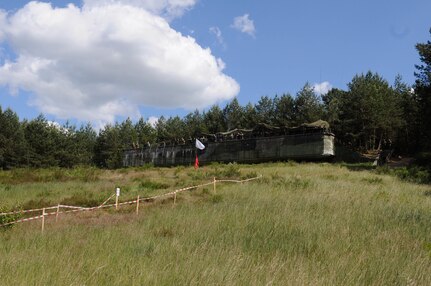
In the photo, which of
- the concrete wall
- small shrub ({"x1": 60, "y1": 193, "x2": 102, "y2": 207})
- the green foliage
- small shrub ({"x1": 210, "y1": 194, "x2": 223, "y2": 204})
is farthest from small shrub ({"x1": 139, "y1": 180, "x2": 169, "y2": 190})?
the concrete wall

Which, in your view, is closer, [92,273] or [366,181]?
[92,273]

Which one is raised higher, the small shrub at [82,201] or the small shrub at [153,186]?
the small shrub at [153,186]

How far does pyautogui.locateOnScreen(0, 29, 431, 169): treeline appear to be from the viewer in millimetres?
54625

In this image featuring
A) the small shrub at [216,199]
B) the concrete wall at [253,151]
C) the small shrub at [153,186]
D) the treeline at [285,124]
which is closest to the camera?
the small shrub at [216,199]

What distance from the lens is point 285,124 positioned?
64.5 metres

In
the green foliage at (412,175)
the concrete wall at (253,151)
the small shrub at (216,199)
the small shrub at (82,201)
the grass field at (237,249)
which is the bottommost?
the small shrub at (82,201)

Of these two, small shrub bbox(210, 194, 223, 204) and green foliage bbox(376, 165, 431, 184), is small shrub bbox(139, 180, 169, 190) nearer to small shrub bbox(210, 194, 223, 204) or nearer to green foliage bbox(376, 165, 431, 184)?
small shrub bbox(210, 194, 223, 204)

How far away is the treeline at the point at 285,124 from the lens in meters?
54.6

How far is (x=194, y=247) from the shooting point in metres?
7.41

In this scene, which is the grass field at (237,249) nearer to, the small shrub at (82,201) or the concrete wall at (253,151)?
the small shrub at (82,201)

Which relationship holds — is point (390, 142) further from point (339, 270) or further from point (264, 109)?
point (339, 270)

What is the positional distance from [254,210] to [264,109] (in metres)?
73.3

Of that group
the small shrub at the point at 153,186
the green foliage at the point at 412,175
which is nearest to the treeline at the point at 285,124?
the green foliage at the point at 412,175

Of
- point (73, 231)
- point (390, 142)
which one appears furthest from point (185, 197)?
point (390, 142)
